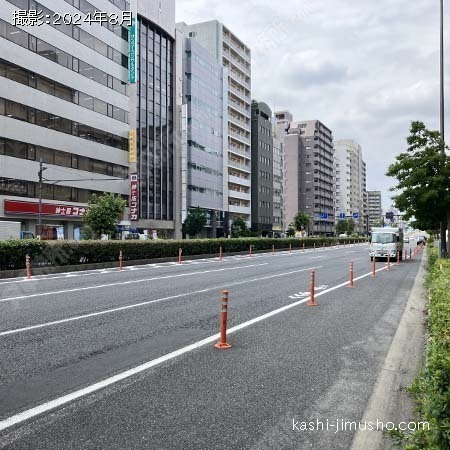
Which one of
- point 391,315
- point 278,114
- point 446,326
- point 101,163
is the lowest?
point 391,315

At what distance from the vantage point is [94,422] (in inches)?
163

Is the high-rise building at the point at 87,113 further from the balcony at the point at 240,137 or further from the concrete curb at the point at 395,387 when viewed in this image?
the concrete curb at the point at 395,387

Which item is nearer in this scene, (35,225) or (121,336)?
(121,336)

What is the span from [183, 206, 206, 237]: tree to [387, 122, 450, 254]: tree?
47.5 meters

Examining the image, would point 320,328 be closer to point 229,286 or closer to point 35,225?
point 229,286

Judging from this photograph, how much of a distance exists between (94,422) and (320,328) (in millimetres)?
5272

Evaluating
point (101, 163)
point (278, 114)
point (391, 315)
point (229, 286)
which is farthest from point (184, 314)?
point (278, 114)

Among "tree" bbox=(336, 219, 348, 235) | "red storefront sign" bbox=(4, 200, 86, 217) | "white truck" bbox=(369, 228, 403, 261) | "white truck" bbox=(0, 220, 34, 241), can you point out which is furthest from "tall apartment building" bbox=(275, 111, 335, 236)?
"white truck" bbox=(0, 220, 34, 241)

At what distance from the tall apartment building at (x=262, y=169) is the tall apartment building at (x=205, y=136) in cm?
1842

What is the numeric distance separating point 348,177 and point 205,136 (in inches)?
3875

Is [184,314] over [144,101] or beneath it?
beneath

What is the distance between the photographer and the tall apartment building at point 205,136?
78000 mm

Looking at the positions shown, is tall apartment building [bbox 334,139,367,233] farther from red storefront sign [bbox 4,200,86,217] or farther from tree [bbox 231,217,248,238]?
red storefront sign [bbox 4,200,86,217]

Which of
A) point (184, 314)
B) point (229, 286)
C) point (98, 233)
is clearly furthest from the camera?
point (98, 233)
